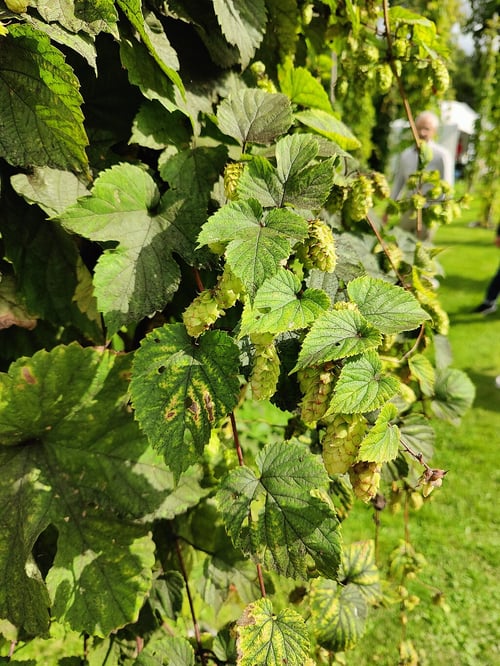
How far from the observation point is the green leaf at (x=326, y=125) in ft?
3.34

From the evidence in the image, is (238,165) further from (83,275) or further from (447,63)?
(447,63)

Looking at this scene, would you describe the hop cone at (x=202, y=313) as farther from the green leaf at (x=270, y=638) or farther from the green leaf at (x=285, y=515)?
the green leaf at (x=270, y=638)

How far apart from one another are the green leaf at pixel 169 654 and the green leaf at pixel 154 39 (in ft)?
3.15

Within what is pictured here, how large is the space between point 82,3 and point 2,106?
0.60ft

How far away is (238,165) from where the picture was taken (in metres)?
0.81

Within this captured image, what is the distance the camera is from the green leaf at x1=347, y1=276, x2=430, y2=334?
731mm

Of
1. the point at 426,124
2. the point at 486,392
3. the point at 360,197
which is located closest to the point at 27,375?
the point at 360,197

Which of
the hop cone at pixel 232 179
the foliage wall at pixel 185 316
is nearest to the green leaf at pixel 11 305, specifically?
the foliage wall at pixel 185 316

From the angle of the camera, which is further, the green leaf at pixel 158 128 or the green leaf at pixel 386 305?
the green leaf at pixel 158 128

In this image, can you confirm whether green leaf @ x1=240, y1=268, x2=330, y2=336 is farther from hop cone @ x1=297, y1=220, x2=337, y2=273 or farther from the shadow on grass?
the shadow on grass

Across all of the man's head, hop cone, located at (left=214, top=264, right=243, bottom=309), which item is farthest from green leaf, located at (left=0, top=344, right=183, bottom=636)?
the man's head

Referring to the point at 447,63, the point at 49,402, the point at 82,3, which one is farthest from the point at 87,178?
the point at 447,63

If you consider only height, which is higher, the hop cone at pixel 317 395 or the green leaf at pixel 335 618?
the hop cone at pixel 317 395

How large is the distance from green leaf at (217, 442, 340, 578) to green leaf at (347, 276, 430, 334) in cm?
24
